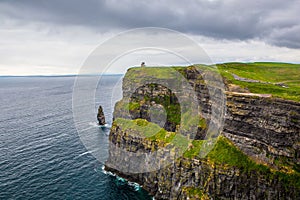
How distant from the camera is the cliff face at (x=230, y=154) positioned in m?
47.8

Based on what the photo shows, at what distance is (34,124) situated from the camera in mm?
128750

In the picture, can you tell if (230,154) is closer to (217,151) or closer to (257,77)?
(217,151)

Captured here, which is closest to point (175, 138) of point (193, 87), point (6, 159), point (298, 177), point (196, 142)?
point (196, 142)

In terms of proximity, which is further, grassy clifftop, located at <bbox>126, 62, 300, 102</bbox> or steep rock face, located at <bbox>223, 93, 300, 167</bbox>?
grassy clifftop, located at <bbox>126, 62, 300, 102</bbox>

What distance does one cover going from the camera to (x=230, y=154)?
57.1 m

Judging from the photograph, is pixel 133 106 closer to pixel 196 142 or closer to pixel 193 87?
pixel 193 87

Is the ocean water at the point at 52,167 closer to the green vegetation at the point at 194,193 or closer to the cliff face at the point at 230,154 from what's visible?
the cliff face at the point at 230,154

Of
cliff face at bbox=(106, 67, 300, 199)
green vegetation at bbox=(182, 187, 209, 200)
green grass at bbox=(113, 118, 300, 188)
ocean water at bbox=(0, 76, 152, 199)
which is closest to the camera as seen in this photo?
cliff face at bbox=(106, 67, 300, 199)

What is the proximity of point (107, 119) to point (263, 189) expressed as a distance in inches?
4292

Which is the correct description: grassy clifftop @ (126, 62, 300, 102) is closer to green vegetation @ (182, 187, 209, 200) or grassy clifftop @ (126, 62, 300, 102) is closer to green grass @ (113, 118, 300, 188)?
green grass @ (113, 118, 300, 188)

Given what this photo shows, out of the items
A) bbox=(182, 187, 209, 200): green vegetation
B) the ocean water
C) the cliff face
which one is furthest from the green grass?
the ocean water

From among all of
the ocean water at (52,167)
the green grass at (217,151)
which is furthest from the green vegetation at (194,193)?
the ocean water at (52,167)

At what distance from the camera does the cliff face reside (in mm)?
47750

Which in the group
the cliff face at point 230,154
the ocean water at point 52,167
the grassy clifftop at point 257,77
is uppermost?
the grassy clifftop at point 257,77
